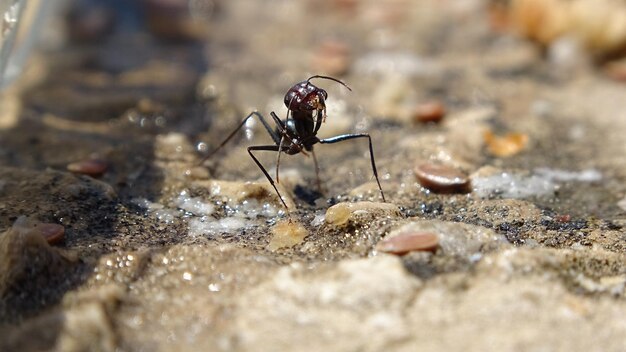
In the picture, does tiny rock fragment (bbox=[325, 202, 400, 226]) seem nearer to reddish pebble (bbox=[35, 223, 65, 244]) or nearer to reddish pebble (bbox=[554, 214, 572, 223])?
reddish pebble (bbox=[554, 214, 572, 223])

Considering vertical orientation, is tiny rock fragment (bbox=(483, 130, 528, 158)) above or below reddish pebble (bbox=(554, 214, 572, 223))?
above

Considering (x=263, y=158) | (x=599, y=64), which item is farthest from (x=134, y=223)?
(x=599, y=64)

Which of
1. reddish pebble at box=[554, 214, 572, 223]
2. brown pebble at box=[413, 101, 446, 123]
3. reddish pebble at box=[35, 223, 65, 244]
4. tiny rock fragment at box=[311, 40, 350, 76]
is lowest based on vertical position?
reddish pebble at box=[35, 223, 65, 244]

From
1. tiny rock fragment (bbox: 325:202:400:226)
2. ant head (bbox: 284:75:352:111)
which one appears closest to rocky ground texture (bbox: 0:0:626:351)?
tiny rock fragment (bbox: 325:202:400:226)

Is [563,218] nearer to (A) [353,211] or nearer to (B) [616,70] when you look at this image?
(A) [353,211]

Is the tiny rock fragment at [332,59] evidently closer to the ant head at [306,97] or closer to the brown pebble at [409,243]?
the ant head at [306,97]

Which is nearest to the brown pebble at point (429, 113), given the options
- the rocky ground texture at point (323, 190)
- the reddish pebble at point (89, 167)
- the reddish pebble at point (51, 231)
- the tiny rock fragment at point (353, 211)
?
the rocky ground texture at point (323, 190)

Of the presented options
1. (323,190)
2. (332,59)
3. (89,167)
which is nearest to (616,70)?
(332,59)

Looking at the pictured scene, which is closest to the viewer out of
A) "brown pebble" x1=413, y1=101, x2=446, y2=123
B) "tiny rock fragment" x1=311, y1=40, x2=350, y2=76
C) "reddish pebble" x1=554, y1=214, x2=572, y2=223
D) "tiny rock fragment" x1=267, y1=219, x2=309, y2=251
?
"tiny rock fragment" x1=267, y1=219, x2=309, y2=251
